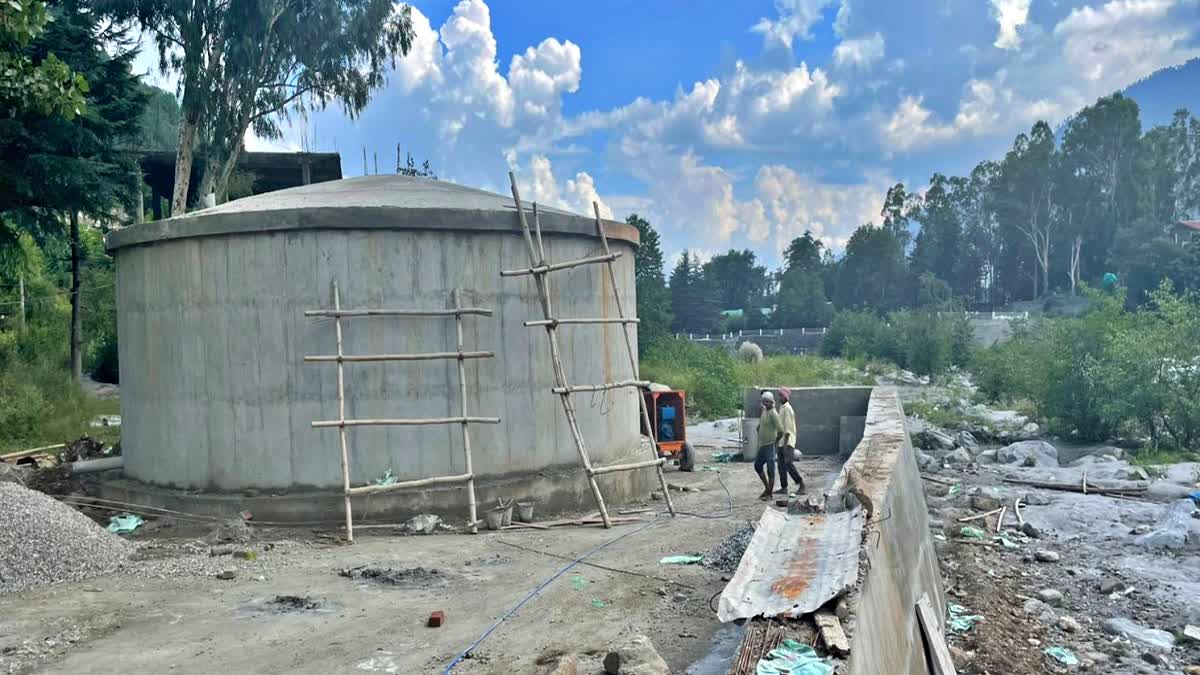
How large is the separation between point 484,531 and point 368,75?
21443 millimetres

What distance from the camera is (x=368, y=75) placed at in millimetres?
27625

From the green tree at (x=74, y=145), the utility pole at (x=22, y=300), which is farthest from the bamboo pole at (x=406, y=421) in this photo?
the utility pole at (x=22, y=300)

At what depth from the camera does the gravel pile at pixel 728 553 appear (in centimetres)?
829

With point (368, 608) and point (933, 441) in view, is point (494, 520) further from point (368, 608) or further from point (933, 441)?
point (933, 441)

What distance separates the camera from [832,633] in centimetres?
436

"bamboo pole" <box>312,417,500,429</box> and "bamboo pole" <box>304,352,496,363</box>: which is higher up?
"bamboo pole" <box>304,352,496,363</box>

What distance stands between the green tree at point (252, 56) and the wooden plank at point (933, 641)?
21.7m

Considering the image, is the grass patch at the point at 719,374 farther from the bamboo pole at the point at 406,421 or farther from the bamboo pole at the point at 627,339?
the bamboo pole at the point at 406,421

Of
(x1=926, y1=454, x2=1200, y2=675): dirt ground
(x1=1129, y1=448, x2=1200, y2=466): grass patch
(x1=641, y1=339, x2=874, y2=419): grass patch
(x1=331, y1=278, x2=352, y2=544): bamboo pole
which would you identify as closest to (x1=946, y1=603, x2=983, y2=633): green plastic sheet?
(x1=926, y1=454, x2=1200, y2=675): dirt ground

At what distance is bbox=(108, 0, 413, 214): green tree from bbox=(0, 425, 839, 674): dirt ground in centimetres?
1725

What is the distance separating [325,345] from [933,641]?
7.45 meters

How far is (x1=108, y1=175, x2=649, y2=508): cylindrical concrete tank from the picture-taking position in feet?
34.1

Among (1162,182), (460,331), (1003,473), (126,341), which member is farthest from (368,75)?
(1162,182)

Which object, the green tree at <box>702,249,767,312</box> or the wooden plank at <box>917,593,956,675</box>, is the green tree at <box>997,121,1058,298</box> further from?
the wooden plank at <box>917,593,956,675</box>
